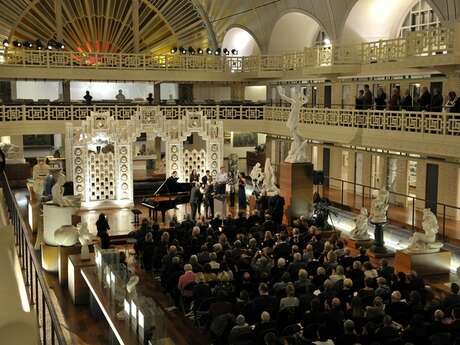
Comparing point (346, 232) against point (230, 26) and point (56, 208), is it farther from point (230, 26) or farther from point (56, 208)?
point (230, 26)

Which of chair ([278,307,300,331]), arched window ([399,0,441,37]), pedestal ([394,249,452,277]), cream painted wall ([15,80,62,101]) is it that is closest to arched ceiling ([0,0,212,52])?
cream painted wall ([15,80,62,101])

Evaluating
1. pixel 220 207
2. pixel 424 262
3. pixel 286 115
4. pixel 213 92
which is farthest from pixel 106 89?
pixel 424 262

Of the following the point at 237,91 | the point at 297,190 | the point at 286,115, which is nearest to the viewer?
the point at 297,190

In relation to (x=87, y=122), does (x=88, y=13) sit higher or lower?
higher

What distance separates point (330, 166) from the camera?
3047 centimetres

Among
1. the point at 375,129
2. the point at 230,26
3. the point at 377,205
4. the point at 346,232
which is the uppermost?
the point at 230,26

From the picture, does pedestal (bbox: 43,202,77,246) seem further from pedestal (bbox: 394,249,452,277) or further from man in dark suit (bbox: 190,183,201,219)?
pedestal (bbox: 394,249,452,277)

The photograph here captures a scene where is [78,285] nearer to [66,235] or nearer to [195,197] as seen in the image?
[66,235]

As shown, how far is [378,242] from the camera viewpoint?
1823 cm

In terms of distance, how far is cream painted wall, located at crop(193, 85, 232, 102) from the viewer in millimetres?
41438

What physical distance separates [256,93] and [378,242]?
23.7m

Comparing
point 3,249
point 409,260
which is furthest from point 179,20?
point 3,249

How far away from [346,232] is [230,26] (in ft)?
72.0

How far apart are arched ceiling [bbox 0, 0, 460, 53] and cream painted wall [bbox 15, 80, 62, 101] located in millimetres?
2908
